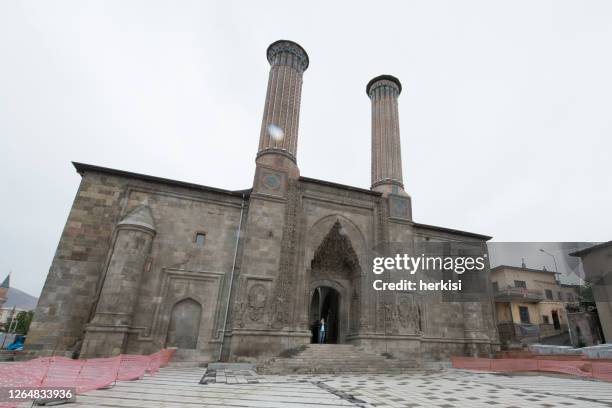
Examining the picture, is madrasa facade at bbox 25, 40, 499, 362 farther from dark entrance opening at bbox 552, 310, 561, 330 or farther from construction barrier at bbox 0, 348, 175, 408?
dark entrance opening at bbox 552, 310, 561, 330

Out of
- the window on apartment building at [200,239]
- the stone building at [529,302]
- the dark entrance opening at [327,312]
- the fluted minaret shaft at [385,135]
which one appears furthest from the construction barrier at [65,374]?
the stone building at [529,302]

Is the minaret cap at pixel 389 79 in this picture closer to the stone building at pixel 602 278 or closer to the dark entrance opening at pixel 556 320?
the stone building at pixel 602 278

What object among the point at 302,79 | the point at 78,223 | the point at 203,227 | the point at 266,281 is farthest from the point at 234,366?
the point at 302,79

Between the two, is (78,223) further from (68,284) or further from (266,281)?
(266,281)

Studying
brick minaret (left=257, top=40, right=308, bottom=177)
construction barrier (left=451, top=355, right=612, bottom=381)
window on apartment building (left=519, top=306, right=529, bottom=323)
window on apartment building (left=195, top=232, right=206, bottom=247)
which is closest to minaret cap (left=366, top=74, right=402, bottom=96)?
brick minaret (left=257, top=40, right=308, bottom=177)

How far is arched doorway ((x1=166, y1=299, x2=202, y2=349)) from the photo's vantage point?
1214cm

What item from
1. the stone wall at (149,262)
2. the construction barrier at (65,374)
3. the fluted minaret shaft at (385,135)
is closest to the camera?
the construction barrier at (65,374)

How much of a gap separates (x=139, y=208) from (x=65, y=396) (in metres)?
9.08

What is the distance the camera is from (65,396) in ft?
16.3

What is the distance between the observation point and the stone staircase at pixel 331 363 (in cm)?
1095

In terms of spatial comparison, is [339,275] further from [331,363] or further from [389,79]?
[389,79]

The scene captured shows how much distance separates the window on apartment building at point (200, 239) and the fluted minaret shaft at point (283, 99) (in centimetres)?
495

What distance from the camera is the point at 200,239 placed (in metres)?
13.7

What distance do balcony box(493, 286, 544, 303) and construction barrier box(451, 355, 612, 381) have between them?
13515mm
